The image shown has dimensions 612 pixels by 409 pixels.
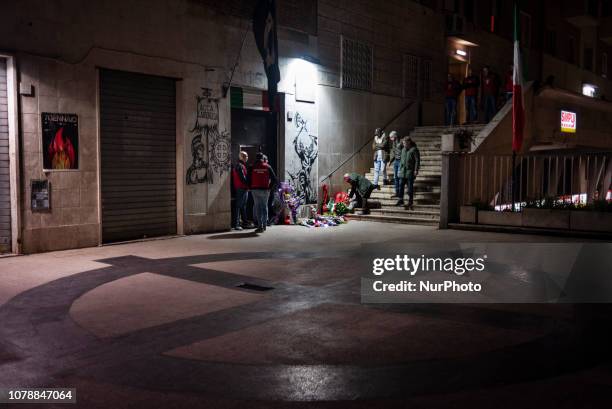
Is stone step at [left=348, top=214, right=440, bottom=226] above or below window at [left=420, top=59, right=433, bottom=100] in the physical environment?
below

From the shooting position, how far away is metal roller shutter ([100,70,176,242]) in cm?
1262

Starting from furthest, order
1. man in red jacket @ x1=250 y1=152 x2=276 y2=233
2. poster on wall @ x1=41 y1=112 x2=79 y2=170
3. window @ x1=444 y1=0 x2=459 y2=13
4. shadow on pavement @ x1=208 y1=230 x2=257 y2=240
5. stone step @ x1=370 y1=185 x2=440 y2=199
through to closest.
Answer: window @ x1=444 y1=0 x2=459 y2=13 → stone step @ x1=370 y1=185 x2=440 y2=199 → man in red jacket @ x1=250 y1=152 x2=276 y2=233 → shadow on pavement @ x1=208 y1=230 x2=257 y2=240 → poster on wall @ x1=41 y1=112 x2=79 y2=170

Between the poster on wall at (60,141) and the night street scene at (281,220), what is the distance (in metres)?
0.04

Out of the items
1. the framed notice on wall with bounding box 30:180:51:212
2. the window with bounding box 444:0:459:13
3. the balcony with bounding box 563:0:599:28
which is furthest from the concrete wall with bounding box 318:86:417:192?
the balcony with bounding box 563:0:599:28

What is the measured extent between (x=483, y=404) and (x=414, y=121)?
19.1 m

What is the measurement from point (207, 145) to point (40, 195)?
13.9 feet

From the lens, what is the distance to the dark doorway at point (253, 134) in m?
15.8

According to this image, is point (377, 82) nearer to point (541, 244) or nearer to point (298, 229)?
point (298, 229)

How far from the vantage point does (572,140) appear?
23.0 m

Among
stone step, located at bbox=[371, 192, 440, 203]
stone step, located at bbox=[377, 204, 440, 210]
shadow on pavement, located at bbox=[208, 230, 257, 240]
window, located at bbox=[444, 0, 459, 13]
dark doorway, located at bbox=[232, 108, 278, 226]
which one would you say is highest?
window, located at bbox=[444, 0, 459, 13]

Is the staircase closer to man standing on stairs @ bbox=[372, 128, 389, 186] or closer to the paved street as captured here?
man standing on stairs @ bbox=[372, 128, 389, 186]

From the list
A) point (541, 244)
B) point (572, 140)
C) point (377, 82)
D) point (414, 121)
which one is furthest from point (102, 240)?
point (572, 140)

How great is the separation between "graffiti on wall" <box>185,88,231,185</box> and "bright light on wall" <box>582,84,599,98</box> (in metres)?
29.5

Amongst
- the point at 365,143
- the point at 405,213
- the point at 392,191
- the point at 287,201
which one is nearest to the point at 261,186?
the point at 287,201
